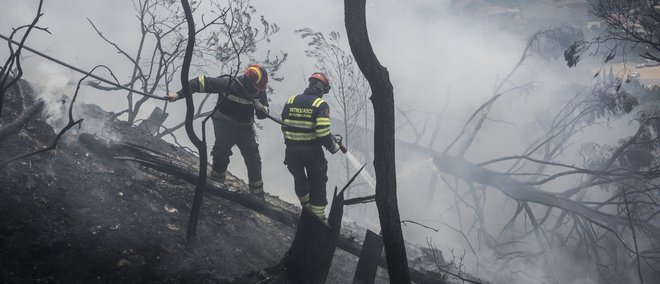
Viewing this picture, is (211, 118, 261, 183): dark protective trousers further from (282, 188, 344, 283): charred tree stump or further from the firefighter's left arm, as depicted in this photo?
(282, 188, 344, 283): charred tree stump

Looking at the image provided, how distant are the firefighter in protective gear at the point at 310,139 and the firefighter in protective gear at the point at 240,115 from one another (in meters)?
0.35

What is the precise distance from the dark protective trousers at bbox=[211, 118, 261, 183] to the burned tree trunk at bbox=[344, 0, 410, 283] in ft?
8.68

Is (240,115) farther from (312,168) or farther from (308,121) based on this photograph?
(312,168)

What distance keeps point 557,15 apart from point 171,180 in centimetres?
3713

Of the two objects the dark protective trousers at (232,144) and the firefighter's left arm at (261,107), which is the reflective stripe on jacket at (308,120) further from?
the dark protective trousers at (232,144)

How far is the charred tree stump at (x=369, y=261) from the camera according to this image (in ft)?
11.8

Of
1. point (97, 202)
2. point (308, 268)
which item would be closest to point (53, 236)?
point (97, 202)

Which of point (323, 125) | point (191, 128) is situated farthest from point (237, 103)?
point (191, 128)

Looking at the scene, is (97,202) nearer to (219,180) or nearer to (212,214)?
(212,214)

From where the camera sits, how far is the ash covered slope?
278 centimetres

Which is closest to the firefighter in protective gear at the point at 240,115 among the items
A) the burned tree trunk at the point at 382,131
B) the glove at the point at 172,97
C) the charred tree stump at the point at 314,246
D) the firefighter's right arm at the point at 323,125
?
the glove at the point at 172,97

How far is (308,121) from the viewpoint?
4422 mm

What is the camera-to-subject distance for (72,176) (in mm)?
3674

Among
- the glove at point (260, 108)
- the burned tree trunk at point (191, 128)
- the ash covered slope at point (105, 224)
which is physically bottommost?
the ash covered slope at point (105, 224)
